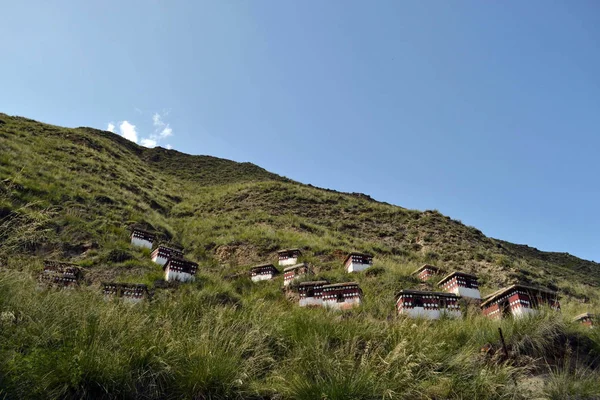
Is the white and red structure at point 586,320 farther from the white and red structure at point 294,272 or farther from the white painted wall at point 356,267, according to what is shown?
the white and red structure at point 294,272

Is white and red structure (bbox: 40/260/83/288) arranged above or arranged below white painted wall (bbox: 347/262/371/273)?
below

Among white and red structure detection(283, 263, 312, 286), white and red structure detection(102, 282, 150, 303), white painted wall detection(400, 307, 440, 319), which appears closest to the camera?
white painted wall detection(400, 307, 440, 319)

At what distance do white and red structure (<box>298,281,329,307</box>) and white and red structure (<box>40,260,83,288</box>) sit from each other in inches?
243

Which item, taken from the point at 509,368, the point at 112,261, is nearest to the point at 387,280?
the point at 509,368

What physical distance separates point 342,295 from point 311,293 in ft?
3.20

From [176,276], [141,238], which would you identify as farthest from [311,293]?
[141,238]

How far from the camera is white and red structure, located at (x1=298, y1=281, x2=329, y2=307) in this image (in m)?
11.6

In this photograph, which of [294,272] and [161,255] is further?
[161,255]

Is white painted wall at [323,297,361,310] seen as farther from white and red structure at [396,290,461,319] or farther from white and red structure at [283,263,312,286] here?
white and red structure at [283,263,312,286]

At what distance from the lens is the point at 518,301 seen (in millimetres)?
9352

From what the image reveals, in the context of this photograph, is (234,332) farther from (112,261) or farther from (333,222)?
(333,222)

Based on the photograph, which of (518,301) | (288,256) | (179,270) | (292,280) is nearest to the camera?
(518,301)

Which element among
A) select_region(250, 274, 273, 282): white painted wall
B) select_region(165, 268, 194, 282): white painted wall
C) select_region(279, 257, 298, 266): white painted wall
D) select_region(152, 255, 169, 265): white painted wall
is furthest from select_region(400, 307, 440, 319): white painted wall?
select_region(152, 255, 169, 265): white painted wall

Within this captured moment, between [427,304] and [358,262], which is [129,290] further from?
[358,262]
